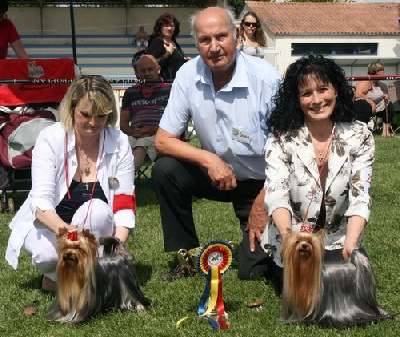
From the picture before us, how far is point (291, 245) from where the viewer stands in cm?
290

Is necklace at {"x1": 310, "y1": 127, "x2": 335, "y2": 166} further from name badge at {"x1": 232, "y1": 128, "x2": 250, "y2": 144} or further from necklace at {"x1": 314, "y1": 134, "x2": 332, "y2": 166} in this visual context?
name badge at {"x1": 232, "y1": 128, "x2": 250, "y2": 144}

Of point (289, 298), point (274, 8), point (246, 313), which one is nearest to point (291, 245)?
point (289, 298)

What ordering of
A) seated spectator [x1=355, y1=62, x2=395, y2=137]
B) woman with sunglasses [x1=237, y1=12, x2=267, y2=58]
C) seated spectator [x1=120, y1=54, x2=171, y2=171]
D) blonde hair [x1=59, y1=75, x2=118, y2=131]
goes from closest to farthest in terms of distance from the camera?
blonde hair [x1=59, y1=75, x2=118, y2=131]
seated spectator [x1=120, y1=54, x2=171, y2=171]
woman with sunglasses [x1=237, y1=12, x2=267, y2=58]
seated spectator [x1=355, y1=62, x2=395, y2=137]

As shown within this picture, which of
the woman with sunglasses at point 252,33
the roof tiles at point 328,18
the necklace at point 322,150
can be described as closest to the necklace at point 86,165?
the necklace at point 322,150

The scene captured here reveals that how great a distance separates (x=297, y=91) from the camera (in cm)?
342

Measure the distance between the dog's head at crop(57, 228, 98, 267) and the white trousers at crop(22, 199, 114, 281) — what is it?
1.78 ft

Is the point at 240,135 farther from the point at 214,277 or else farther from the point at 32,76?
the point at 32,76

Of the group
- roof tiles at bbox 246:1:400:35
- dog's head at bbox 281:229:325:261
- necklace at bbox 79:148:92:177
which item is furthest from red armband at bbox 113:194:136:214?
roof tiles at bbox 246:1:400:35

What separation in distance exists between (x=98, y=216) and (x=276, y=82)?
1134mm

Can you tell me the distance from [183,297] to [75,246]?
83cm

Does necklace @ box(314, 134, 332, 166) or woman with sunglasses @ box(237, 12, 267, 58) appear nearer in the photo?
necklace @ box(314, 134, 332, 166)

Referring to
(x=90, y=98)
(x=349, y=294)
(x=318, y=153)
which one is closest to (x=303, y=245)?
(x=349, y=294)

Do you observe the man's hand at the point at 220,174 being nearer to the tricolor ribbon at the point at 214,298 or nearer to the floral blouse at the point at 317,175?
the floral blouse at the point at 317,175

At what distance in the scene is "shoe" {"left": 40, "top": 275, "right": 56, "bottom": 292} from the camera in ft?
12.8
